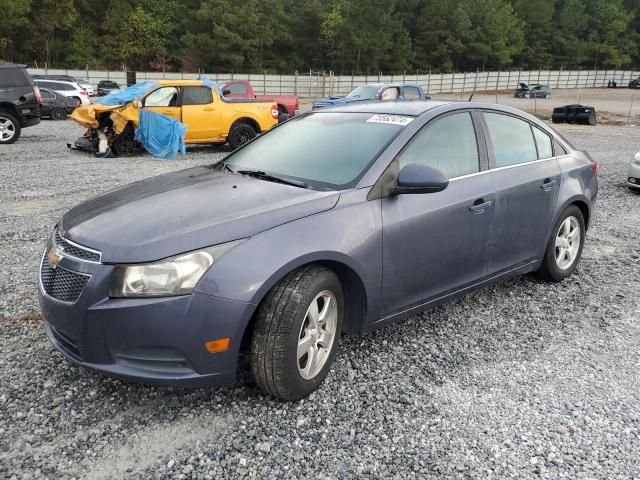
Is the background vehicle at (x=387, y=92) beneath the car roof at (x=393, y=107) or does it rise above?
beneath

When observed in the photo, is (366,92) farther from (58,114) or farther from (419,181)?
(419,181)

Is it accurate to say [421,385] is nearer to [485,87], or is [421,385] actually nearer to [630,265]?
[630,265]

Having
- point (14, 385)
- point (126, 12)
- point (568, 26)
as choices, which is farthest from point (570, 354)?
point (568, 26)

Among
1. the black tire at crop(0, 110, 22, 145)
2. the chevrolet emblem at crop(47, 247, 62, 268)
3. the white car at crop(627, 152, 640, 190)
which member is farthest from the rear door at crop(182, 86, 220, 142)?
the chevrolet emblem at crop(47, 247, 62, 268)

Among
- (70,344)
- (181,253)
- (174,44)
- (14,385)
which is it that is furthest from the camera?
(174,44)

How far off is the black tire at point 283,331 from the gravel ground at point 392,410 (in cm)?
19

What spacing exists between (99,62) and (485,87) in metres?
44.8

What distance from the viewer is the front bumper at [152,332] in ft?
8.20

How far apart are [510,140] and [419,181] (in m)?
1.48

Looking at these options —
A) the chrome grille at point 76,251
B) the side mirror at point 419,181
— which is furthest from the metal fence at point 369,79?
the side mirror at point 419,181

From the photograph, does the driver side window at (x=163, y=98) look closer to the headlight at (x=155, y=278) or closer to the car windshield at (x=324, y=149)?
the car windshield at (x=324, y=149)

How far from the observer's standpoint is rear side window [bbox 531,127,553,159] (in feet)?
14.8

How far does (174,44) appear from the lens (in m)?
70.9

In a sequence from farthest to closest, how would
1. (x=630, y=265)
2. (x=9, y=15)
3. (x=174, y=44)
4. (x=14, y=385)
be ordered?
1. (x=174, y=44)
2. (x=9, y=15)
3. (x=630, y=265)
4. (x=14, y=385)
